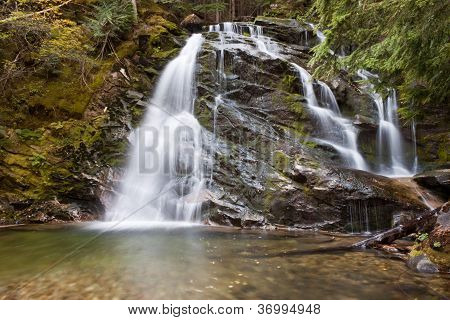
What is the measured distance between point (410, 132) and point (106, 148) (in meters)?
9.86

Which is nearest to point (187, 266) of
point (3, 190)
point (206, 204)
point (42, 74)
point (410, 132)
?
point (206, 204)

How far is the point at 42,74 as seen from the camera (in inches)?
405

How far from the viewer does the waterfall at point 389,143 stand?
10.3m

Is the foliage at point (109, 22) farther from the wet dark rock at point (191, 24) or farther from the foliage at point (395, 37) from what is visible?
the foliage at point (395, 37)

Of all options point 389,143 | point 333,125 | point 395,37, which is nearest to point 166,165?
point 333,125

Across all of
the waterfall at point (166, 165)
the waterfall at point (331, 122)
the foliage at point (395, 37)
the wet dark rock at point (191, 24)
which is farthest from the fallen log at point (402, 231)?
the wet dark rock at point (191, 24)

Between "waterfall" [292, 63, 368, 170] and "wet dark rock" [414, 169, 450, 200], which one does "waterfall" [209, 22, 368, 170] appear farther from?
"wet dark rock" [414, 169, 450, 200]

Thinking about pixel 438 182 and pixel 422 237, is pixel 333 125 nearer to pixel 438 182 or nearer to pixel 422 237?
pixel 438 182

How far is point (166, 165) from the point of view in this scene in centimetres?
941

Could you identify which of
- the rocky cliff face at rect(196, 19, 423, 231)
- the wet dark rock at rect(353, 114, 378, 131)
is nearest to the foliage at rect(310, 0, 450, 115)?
the rocky cliff face at rect(196, 19, 423, 231)

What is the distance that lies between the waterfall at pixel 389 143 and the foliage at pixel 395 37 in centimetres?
370

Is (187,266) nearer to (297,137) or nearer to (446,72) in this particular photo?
(446,72)

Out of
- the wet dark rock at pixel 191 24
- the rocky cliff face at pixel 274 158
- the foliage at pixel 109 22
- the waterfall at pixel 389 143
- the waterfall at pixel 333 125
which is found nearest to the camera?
the rocky cliff face at pixel 274 158

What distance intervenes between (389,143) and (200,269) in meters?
8.88
